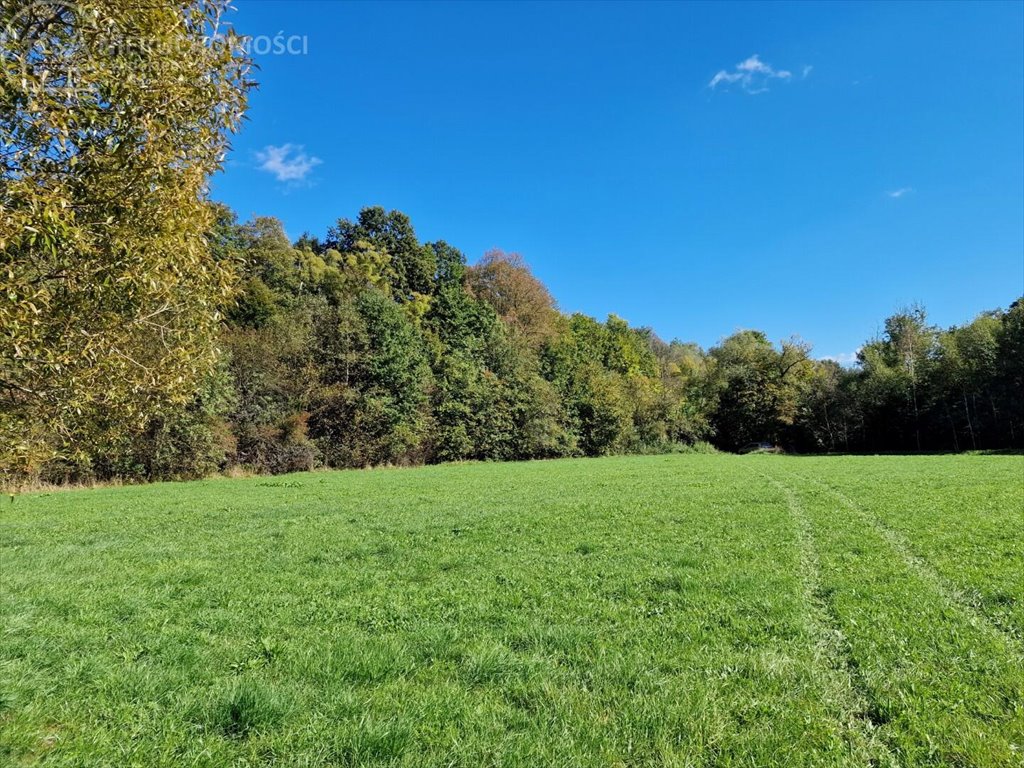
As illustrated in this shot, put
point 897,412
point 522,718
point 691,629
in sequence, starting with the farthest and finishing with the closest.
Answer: point 897,412 < point 691,629 < point 522,718

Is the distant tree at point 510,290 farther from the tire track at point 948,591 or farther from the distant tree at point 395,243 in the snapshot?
the tire track at point 948,591

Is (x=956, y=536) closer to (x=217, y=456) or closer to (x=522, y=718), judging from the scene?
(x=522, y=718)

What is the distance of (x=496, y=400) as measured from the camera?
151 ft

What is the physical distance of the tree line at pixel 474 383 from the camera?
34.1 meters

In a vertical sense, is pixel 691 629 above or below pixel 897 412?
below

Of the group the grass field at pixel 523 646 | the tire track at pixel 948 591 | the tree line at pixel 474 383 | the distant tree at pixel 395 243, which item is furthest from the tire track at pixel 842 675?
the distant tree at pixel 395 243

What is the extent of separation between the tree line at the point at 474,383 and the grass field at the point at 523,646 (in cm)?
2012

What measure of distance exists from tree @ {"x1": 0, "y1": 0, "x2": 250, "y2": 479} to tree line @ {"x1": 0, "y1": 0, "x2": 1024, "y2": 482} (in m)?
0.02

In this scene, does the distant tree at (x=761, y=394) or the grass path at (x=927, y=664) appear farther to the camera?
the distant tree at (x=761, y=394)

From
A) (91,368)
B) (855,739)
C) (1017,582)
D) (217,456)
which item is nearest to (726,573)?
(1017,582)

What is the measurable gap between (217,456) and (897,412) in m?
58.6

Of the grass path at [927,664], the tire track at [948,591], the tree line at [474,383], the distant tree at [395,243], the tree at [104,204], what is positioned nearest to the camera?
the tree at [104,204]

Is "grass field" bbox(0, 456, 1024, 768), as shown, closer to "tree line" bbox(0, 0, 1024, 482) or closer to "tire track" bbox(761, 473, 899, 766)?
"tire track" bbox(761, 473, 899, 766)

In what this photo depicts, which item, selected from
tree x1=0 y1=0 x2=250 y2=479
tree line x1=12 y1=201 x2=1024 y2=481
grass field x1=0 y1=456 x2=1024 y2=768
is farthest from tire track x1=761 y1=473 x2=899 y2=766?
tree line x1=12 y1=201 x2=1024 y2=481
